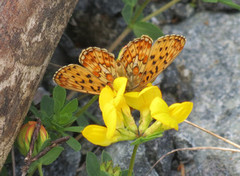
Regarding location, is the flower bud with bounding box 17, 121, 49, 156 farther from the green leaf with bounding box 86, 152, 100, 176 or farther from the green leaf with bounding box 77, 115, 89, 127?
the green leaf with bounding box 77, 115, 89, 127

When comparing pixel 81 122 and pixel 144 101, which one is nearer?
pixel 144 101

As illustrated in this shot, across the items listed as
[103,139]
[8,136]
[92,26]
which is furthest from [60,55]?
[103,139]

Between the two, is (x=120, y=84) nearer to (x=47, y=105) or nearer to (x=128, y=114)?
(x=128, y=114)

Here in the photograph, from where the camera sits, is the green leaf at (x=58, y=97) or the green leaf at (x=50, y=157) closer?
the green leaf at (x=50, y=157)

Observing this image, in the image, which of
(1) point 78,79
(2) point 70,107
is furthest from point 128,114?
(2) point 70,107

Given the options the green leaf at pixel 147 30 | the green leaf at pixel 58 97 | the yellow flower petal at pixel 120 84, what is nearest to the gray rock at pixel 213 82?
the green leaf at pixel 147 30

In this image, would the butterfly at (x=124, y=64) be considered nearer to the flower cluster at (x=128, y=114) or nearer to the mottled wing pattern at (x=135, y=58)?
the mottled wing pattern at (x=135, y=58)
